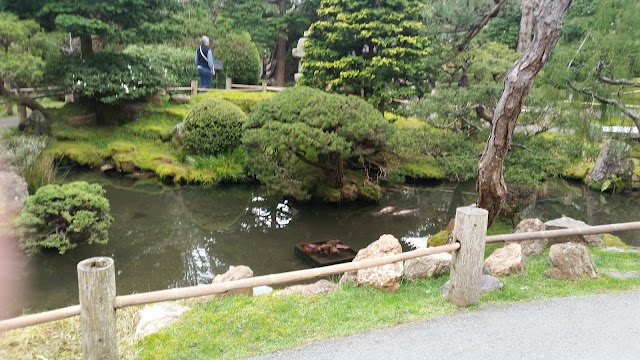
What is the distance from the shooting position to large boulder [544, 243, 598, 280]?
15.6 feet

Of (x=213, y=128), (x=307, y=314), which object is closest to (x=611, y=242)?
(x=307, y=314)

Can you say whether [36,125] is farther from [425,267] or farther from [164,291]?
[425,267]

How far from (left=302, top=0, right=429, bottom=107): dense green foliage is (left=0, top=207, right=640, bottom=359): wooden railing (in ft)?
26.3

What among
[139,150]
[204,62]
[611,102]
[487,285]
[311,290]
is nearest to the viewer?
[487,285]

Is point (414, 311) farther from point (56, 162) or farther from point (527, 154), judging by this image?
point (56, 162)

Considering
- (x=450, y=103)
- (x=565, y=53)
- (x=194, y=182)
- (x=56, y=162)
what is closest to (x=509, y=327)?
(x=565, y=53)

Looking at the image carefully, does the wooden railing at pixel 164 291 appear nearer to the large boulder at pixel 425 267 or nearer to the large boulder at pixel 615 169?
the large boulder at pixel 425 267

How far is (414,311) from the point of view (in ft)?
13.0

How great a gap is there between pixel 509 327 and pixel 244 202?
280 inches

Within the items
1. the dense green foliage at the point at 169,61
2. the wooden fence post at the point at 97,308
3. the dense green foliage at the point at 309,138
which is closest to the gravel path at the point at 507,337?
the wooden fence post at the point at 97,308

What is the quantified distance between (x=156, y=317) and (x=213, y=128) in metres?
7.85

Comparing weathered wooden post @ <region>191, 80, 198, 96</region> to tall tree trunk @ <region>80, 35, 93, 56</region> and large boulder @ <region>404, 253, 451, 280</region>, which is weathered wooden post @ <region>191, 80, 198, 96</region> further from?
large boulder @ <region>404, 253, 451, 280</region>

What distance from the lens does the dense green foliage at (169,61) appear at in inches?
516

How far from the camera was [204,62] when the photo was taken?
52.7 feet
